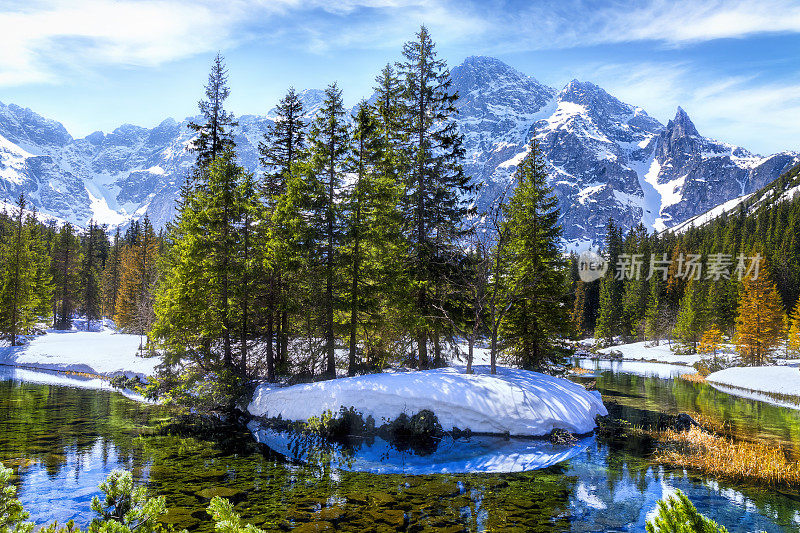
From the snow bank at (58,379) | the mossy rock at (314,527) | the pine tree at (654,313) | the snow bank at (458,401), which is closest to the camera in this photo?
the mossy rock at (314,527)

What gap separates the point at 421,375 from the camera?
2014 centimetres

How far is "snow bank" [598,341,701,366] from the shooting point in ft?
194

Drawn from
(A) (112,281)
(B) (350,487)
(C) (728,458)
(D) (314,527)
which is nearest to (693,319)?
(C) (728,458)

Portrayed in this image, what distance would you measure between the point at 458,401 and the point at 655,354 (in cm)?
6072

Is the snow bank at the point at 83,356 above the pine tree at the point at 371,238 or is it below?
below

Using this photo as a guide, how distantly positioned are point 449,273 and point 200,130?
17.2m

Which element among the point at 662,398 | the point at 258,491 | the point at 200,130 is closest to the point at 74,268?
the point at 200,130

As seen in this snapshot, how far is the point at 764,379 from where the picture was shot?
125 ft

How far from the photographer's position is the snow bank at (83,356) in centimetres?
3484

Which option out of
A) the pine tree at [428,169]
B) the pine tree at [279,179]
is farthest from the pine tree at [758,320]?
the pine tree at [279,179]

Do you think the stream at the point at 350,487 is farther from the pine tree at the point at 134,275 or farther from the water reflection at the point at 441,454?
the pine tree at the point at 134,275

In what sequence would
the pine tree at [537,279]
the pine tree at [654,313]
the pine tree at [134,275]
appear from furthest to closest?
the pine tree at [654,313]
the pine tree at [134,275]
the pine tree at [537,279]

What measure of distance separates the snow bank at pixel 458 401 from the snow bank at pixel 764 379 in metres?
25.1

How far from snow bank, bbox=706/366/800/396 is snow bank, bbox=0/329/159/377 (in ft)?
157
